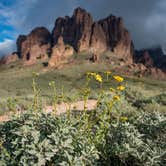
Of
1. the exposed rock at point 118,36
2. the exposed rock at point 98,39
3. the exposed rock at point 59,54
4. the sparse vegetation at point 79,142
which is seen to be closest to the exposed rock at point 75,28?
the exposed rock at point 98,39

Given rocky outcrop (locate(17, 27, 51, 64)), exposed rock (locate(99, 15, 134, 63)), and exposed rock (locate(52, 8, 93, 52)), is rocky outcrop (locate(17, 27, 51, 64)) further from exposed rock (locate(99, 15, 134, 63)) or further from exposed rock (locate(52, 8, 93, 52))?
exposed rock (locate(99, 15, 134, 63))

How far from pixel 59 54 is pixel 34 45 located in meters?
34.1

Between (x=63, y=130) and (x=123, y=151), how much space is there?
99 cm

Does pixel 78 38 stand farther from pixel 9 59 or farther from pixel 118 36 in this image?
pixel 9 59

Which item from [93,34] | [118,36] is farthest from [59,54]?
[118,36]

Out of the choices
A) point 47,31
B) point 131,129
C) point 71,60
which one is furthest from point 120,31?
point 131,129

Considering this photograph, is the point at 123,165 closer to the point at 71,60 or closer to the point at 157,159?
the point at 157,159

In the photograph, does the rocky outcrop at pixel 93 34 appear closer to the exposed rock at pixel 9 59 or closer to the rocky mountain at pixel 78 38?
the rocky mountain at pixel 78 38

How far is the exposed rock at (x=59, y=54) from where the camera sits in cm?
12661

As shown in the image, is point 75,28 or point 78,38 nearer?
point 78,38

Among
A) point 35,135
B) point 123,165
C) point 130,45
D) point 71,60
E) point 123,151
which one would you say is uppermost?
point 130,45

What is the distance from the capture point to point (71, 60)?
433ft

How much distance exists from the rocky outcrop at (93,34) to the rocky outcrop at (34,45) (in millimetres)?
5715

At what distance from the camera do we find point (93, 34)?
16138cm
